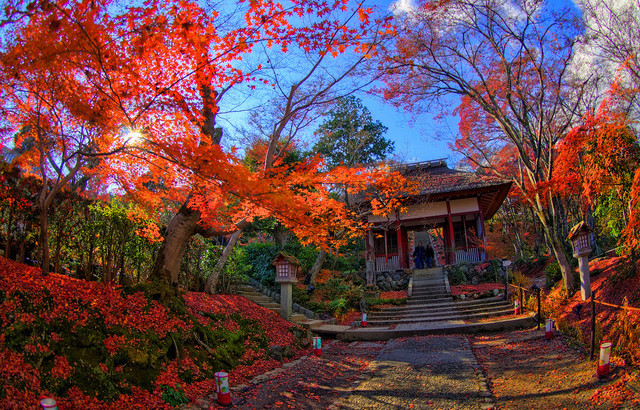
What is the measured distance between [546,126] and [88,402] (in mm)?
12009

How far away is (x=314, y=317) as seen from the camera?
39.1ft

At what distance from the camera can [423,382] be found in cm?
543

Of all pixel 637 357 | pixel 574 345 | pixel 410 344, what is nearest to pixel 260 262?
pixel 410 344

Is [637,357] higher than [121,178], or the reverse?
[121,178]

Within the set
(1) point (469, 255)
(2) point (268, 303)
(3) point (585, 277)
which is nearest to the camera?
(3) point (585, 277)

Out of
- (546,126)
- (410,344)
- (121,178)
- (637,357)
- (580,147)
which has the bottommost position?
(410,344)

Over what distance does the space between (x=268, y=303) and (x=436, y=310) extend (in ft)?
19.5

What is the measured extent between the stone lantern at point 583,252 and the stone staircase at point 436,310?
9.38 ft

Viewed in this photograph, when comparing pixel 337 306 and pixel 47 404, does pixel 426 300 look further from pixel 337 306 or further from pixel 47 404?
pixel 47 404

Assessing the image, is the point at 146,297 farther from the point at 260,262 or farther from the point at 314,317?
the point at 260,262

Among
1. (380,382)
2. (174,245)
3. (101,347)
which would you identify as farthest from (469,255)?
(101,347)

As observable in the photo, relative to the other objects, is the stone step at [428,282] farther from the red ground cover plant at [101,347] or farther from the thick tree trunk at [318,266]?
the red ground cover plant at [101,347]

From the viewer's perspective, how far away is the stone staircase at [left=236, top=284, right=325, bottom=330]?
1083cm

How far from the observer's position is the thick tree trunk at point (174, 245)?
667 centimetres
